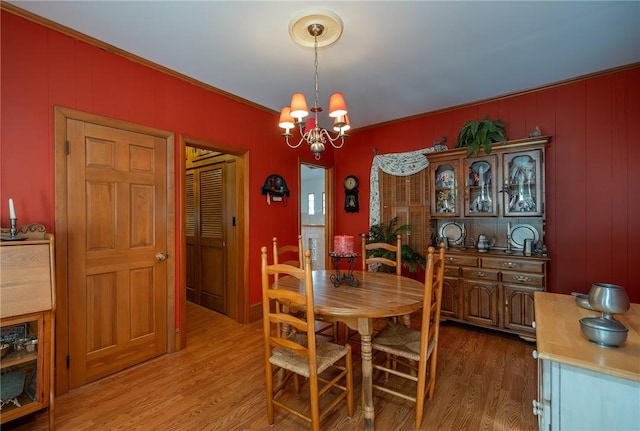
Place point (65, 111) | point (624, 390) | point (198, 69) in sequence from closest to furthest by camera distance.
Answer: point (624, 390)
point (65, 111)
point (198, 69)

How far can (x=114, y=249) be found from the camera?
2.41 meters

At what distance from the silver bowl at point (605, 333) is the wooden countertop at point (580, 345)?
0.07 feet

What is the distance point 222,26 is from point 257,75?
75 centimetres

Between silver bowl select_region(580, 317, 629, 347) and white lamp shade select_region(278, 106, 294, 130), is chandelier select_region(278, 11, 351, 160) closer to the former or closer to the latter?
white lamp shade select_region(278, 106, 294, 130)

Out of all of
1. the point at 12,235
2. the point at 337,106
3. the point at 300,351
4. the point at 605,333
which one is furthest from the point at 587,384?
the point at 12,235

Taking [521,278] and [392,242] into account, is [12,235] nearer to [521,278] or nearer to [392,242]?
[392,242]

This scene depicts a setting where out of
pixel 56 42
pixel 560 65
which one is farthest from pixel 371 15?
pixel 56 42

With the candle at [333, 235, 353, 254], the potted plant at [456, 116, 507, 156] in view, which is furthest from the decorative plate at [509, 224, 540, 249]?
the candle at [333, 235, 353, 254]

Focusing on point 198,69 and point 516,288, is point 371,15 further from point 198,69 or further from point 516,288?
point 516,288

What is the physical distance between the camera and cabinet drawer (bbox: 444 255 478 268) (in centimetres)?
320

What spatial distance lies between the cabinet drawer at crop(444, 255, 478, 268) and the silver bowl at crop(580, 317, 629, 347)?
2082 mm

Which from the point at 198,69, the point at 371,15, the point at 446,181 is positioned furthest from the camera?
the point at 446,181

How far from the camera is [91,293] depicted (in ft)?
7.51

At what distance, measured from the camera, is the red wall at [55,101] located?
1.93 meters
